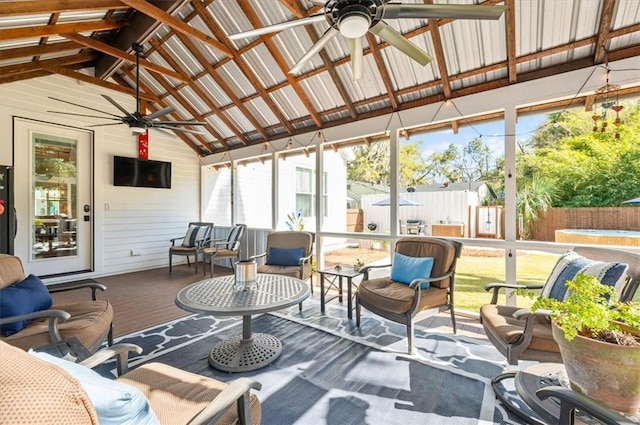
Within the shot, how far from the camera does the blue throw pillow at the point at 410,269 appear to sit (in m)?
3.21

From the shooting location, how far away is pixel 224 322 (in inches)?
141

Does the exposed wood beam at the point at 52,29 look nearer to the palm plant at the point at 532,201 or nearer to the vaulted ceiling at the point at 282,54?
the vaulted ceiling at the point at 282,54

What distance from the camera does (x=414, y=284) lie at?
2.81 meters

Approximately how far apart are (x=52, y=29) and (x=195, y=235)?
4.07 metres

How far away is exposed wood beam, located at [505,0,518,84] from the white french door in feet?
A: 23.0

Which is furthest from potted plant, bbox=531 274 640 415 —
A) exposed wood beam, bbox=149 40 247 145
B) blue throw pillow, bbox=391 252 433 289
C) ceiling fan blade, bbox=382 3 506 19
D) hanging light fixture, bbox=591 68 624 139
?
exposed wood beam, bbox=149 40 247 145

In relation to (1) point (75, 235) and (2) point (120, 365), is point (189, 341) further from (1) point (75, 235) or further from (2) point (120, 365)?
(1) point (75, 235)

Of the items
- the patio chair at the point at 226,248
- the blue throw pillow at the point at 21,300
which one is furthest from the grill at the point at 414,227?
the blue throw pillow at the point at 21,300

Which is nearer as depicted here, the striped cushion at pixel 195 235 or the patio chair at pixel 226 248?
the patio chair at pixel 226 248

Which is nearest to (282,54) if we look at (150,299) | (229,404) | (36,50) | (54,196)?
(36,50)

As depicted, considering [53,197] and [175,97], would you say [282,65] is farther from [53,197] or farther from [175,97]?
[53,197]

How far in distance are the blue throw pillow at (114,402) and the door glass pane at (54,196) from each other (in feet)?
19.8

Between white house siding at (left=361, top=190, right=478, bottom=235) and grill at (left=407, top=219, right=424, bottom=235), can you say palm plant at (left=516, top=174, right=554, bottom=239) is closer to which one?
white house siding at (left=361, top=190, right=478, bottom=235)

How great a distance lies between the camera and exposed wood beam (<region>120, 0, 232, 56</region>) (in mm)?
3402
